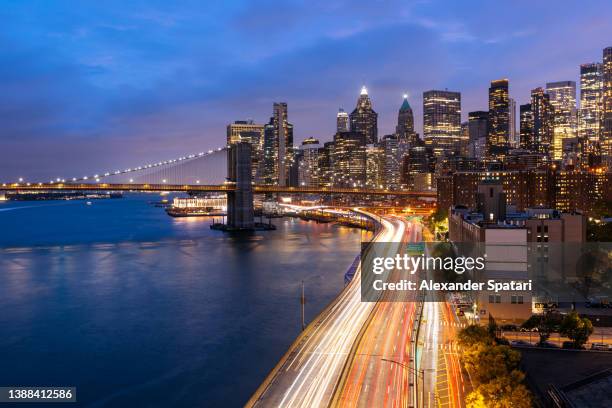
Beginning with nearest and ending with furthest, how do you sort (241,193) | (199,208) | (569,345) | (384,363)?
(384,363)
(569,345)
(241,193)
(199,208)

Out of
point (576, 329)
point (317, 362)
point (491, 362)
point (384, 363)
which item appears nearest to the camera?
point (491, 362)

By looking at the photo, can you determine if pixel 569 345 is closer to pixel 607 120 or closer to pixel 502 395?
pixel 502 395

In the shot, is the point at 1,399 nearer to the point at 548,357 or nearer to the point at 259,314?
the point at 259,314

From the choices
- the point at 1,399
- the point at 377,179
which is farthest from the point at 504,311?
the point at 377,179

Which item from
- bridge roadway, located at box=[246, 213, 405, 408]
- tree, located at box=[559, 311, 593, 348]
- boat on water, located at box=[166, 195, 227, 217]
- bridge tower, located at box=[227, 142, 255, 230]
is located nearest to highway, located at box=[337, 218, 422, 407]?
bridge roadway, located at box=[246, 213, 405, 408]

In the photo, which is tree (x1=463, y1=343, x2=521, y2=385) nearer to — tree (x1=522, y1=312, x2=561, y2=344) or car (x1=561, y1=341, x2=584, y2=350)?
car (x1=561, y1=341, x2=584, y2=350)

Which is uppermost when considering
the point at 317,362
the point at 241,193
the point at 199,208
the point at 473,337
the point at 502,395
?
the point at 241,193

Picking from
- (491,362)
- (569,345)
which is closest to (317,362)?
(491,362)

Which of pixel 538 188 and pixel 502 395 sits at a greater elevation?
pixel 538 188
